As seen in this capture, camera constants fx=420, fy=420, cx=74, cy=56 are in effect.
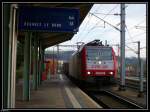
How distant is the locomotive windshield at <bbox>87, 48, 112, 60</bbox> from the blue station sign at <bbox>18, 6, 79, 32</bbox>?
384 inches

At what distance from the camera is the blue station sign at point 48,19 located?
13.8 meters

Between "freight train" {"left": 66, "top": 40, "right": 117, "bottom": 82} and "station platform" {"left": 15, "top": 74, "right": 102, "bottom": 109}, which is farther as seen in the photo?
"freight train" {"left": 66, "top": 40, "right": 117, "bottom": 82}

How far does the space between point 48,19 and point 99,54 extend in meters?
10.5

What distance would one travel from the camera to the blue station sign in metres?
13.8

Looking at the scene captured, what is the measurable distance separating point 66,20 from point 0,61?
17.2ft

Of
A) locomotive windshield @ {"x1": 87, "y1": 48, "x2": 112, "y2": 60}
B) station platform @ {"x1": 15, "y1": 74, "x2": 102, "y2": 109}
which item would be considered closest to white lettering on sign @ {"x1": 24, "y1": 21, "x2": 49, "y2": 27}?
station platform @ {"x1": 15, "y1": 74, "x2": 102, "y2": 109}

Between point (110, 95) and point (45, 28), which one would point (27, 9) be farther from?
point (110, 95)

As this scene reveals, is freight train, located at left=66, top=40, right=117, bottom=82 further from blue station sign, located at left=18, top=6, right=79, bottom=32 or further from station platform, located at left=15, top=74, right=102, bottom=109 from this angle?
blue station sign, located at left=18, top=6, right=79, bottom=32

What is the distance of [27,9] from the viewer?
13805mm

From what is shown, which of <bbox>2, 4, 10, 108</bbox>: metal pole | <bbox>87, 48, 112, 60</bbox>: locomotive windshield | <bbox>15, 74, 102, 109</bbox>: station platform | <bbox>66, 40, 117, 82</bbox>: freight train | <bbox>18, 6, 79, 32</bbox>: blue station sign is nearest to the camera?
<bbox>2, 4, 10, 108</bbox>: metal pole


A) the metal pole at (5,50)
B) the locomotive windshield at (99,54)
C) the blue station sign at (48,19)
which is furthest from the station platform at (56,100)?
the locomotive windshield at (99,54)

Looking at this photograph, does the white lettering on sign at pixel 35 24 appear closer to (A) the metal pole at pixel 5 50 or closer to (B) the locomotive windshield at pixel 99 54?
(A) the metal pole at pixel 5 50

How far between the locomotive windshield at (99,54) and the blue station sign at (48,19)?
9745 millimetres

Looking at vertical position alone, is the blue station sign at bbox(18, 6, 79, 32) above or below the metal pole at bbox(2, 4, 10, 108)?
above
